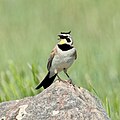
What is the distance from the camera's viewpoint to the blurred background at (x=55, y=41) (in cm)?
805

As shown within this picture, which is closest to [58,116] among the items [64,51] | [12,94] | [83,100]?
[83,100]

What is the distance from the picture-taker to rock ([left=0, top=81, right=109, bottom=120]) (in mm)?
5520

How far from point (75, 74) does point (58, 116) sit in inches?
122

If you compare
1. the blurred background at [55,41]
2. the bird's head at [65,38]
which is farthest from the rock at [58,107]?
the blurred background at [55,41]

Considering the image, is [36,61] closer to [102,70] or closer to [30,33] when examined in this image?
[102,70]

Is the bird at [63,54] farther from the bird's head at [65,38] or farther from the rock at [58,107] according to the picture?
the rock at [58,107]

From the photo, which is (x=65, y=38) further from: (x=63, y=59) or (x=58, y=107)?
(x=58, y=107)

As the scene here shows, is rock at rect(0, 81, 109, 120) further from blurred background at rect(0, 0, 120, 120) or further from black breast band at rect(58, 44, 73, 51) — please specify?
blurred background at rect(0, 0, 120, 120)

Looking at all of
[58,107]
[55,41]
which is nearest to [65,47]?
[58,107]

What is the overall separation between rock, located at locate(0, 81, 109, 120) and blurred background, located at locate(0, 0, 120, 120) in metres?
1.44

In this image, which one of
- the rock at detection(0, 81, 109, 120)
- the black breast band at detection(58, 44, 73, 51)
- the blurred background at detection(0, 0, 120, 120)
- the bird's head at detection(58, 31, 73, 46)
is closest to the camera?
the rock at detection(0, 81, 109, 120)

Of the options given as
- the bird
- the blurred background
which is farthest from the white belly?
the blurred background

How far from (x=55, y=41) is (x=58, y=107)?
4.40 m

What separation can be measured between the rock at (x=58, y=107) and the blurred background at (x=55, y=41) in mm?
1444
